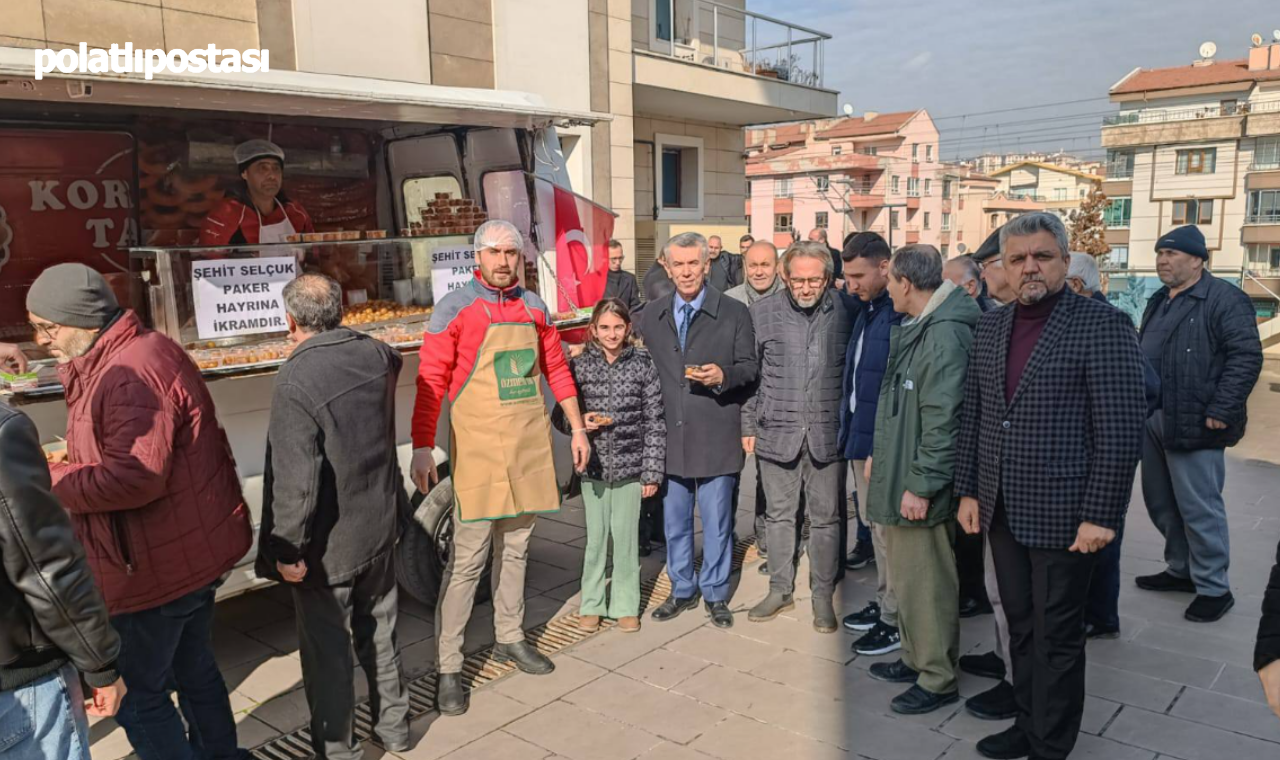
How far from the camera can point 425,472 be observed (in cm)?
404

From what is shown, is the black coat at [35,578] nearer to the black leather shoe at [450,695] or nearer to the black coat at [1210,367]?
the black leather shoe at [450,695]

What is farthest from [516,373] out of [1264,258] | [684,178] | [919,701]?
[1264,258]

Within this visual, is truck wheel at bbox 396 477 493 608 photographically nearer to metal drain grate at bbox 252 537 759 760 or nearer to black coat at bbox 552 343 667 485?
metal drain grate at bbox 252 537 759 760

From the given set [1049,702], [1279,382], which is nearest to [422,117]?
[1049,702]

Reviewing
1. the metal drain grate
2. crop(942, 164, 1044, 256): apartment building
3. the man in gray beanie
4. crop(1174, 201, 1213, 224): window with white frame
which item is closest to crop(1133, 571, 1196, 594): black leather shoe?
the metal drain grate

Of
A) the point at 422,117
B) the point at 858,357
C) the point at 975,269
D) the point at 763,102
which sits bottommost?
the point at 858,357

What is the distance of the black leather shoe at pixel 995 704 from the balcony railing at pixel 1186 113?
58.3m

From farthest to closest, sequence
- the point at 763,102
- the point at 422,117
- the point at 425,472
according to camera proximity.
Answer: the point at 763,102, the point at 422,117, the point at 425,472

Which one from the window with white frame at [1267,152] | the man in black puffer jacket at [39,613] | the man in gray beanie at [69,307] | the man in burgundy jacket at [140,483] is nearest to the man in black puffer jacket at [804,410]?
the man in burgundy jacket at [140,483]

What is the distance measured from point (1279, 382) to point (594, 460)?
45.8 ft

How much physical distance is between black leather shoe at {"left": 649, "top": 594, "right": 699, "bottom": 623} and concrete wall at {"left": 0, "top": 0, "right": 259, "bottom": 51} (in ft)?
17.9

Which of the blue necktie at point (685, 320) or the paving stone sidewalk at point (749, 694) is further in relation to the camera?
the blue necktie at point (685, 320)

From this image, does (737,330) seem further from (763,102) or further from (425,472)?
(763,102)

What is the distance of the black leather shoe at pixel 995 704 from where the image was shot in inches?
152
